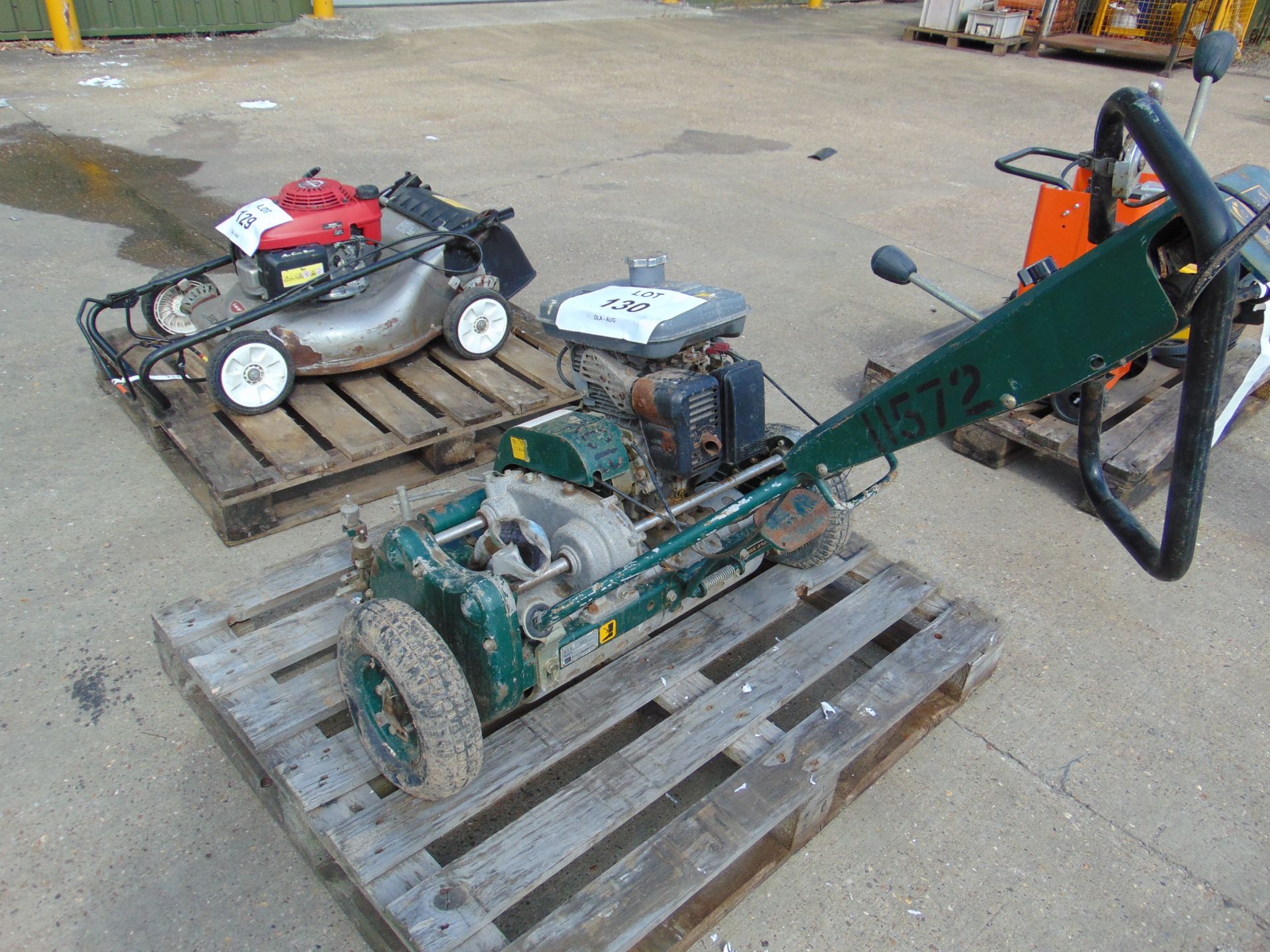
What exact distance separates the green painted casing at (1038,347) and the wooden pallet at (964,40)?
36.9 feet

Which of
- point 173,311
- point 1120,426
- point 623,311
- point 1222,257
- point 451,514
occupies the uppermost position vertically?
point 1222,257

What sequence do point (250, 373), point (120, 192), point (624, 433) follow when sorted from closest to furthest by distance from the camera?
point (624, 433) → point (250, 373) → point (120, 192)

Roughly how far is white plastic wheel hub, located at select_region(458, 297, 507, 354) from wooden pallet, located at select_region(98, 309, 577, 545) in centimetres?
7

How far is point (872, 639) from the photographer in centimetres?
284

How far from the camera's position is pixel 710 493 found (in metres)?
2.43

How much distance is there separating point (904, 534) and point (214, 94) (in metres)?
7.47

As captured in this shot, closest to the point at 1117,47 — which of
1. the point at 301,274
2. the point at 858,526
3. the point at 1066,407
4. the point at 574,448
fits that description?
the point at 1066,407

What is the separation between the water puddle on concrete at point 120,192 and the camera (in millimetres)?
5328

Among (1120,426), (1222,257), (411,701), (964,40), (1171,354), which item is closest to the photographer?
(1222,257)

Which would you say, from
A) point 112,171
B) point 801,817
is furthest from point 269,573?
point 112,171

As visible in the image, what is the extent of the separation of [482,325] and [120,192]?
3.63 metres

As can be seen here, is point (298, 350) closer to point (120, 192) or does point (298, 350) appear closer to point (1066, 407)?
point (1066, 407)

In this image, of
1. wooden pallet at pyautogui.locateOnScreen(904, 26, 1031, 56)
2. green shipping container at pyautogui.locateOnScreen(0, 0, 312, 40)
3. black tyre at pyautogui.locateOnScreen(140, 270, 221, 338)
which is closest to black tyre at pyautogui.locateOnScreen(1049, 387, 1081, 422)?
black tyre at pyautogui.locateOnScreen(140, 270, 221, 338)

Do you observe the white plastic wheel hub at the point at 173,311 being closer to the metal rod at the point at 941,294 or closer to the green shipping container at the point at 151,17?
the metal rod at the point at 941,294
